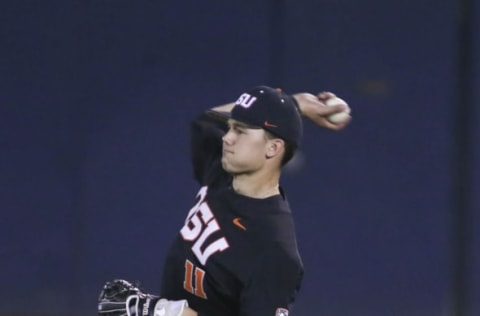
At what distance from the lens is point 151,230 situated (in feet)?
25.6

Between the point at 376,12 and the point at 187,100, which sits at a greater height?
the point at 376,12

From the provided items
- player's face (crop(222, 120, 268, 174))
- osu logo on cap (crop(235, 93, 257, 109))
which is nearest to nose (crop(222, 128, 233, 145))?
player's face (crop(222, 120, 268, 174))

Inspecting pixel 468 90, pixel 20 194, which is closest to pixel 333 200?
pixel 468 90

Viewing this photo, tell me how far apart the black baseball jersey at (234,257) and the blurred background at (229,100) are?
2.78m

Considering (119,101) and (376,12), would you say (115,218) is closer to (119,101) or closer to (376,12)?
(119,101)

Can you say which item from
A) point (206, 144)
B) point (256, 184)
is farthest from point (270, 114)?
A: point (206, 144)

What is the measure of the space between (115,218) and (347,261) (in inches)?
53.4

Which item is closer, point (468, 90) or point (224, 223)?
point (224, 223)

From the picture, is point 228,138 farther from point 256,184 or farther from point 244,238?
point 244,238

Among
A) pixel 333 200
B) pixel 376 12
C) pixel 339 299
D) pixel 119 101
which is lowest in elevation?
pixel 339 299

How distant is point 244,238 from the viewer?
4.56m

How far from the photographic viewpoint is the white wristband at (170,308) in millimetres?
4570

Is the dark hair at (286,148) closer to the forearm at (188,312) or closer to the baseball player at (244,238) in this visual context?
the baseball player at (244,238)

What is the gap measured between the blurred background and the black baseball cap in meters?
2.89
